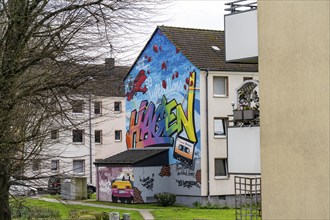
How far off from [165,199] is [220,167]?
3.70m

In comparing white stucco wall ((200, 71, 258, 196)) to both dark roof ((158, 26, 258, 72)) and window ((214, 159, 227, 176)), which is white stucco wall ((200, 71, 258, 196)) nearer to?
window ((214, 159, 227, 176))

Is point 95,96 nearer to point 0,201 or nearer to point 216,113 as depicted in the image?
point 0,201

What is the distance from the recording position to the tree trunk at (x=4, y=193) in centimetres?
1545

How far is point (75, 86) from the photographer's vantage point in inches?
612

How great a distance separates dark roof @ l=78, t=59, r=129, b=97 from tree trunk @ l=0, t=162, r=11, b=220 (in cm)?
227

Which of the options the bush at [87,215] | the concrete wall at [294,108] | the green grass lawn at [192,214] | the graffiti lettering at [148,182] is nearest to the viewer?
the concrete wall at [294,108]

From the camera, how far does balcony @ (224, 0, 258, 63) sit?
14429 millimetres

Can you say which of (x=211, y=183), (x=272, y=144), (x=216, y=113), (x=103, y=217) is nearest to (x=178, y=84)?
(x=216, y=113)

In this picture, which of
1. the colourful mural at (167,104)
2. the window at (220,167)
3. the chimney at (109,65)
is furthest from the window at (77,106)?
the window at (220,167)

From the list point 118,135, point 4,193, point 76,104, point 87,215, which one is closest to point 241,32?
point 76,104

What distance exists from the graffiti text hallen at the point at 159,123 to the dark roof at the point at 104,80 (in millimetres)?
27441

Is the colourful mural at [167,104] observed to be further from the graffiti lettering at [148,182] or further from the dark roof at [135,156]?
the graffiti lettering at [148,182]

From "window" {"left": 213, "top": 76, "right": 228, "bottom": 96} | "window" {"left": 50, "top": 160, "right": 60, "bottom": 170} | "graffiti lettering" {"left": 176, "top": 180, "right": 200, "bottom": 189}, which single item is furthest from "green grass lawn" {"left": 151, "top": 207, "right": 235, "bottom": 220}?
"window" {"left": 50, "top": 160, "right": 60, "bottom": 170}

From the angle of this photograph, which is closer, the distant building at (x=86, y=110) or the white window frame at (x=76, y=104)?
the distant building at (x=86, y=110)
